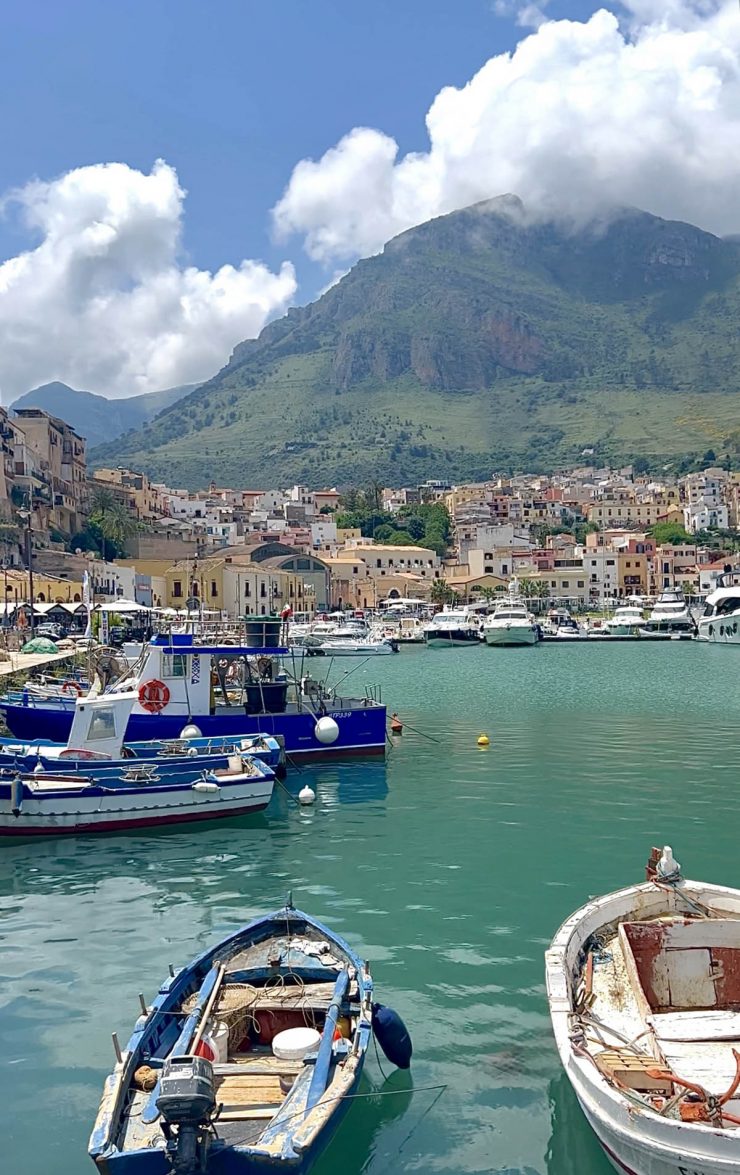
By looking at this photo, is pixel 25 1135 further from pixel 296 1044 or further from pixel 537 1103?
pixel 537 1103

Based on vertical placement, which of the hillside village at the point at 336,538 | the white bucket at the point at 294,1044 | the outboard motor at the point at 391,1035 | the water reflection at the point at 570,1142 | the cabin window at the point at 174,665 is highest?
the hillside village at the point at 336,538

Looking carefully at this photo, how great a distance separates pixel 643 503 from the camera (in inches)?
6176

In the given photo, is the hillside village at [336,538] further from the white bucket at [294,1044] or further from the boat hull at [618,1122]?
the white bucket at [294,1044]

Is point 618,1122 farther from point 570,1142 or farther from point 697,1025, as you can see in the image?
point 697,1025

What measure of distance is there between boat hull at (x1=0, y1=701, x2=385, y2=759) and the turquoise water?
1.03 metres

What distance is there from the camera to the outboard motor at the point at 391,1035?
28.1 ft

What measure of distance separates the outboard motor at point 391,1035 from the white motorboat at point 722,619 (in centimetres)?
7381

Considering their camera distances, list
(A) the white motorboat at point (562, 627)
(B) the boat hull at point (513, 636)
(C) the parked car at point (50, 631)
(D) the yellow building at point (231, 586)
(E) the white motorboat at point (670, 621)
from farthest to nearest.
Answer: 1. (E) the white motorboat at point (670, 621)
2. (D) the yellow building at point (231, 586)
3. (A) the white motorboat at point (562, 627)
4. (B) the boat hull at point (513, 636)
5. (C) the parked car at point (50, 631)

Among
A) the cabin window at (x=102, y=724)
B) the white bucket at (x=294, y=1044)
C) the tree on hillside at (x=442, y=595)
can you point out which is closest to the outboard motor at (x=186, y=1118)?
the white bucket at (x=294, y=1044)

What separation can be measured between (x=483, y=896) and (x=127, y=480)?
121758 mm

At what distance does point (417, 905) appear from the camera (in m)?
13.6

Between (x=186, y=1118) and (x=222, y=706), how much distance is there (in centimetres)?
1997

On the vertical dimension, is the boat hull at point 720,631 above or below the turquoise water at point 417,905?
above

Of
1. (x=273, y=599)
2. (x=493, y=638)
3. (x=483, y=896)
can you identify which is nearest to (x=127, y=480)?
(x=273, y=599)
